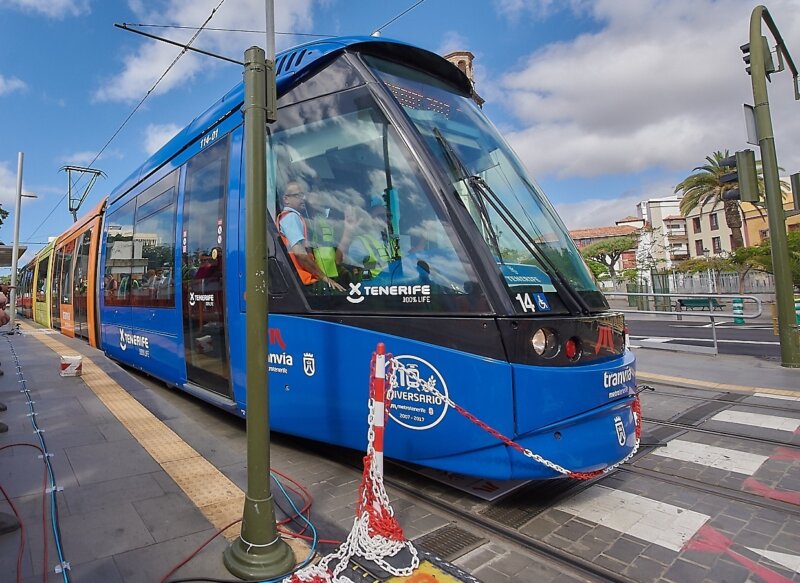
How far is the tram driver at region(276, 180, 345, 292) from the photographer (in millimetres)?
3721

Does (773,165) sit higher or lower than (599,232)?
lower

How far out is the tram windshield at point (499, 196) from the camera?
3.10 metres

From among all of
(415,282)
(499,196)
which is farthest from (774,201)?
(415,282)

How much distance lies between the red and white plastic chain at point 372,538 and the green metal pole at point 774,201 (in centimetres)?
858

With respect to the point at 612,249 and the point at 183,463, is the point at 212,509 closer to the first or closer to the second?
the point at 183,463

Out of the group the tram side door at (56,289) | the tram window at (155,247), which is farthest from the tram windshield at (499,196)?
the tram side door at (56,289)

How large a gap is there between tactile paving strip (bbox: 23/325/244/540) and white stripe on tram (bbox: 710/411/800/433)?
16.5ft

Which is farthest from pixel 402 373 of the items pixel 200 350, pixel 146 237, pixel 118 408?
pixel 146 237

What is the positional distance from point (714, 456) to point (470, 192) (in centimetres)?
326

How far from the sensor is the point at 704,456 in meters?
4.30

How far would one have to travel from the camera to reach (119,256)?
25.2ft

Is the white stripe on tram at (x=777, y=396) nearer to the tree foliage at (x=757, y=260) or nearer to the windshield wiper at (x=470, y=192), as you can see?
the windshield wiper at (x=470, y=192)

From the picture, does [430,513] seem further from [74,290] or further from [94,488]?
→ [74,290]

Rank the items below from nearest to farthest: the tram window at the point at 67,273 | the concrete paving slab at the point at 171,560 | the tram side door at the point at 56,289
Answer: the concrete paving slab at the point at 171,560, the tram window at the point at 67,273, the tram side door at the point at 56,289
